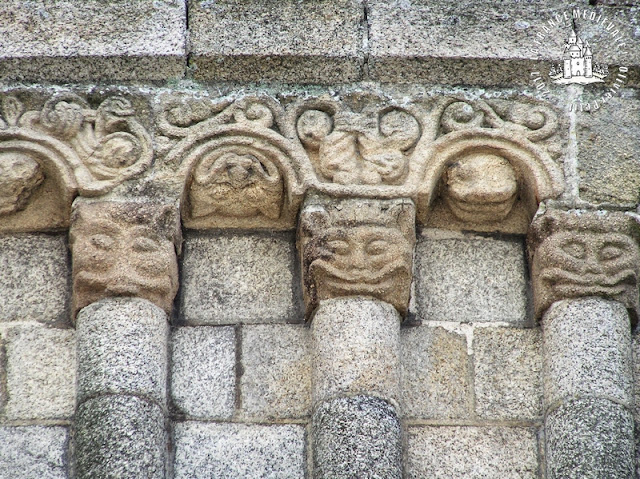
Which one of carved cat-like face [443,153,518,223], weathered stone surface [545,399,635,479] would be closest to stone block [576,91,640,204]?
carved cat-like face [443,153,518,223]

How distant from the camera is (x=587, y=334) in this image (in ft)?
15.8

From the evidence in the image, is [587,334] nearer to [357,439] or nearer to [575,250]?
[575,250]

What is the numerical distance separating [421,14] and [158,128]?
1.15m

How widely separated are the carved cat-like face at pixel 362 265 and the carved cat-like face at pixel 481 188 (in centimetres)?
35

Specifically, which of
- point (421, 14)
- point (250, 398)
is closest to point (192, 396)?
point (250, 398)

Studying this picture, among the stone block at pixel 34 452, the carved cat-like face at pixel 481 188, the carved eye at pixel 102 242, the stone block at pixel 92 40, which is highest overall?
the stone block at pixel 92 40

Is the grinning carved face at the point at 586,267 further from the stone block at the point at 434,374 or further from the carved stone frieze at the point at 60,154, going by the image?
the carved stone frieze at the point at 60,154

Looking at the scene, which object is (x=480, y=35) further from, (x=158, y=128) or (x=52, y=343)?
→ (x=52, y=343)

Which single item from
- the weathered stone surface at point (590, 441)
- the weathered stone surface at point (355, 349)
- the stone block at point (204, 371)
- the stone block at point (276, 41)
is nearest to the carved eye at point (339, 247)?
the weathered stone surface at point (355, 349)

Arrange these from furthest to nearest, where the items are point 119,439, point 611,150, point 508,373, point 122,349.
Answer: point 611,150 < point 508,373 < point 122,349 < point 119,439

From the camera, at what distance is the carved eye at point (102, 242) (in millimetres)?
4848

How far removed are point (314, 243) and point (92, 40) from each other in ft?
4.04

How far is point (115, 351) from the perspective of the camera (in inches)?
185

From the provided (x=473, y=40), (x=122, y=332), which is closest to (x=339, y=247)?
(x=122, y=332)
